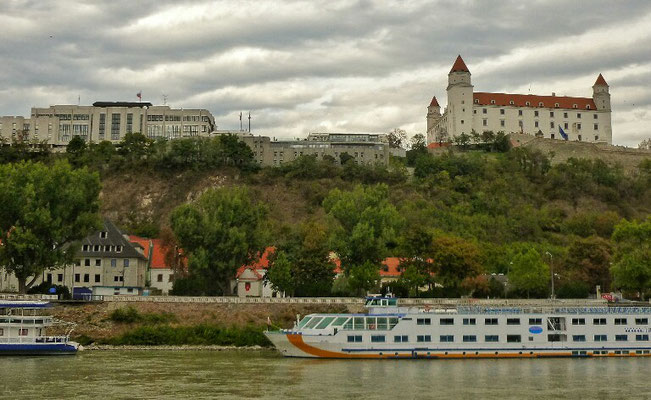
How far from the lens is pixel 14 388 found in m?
38.6

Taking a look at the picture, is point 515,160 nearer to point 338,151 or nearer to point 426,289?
point 338,151

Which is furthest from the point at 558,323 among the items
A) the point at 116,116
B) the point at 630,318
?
the point at 116,116

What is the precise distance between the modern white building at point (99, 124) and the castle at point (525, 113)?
167ft

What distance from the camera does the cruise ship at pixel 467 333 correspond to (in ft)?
182

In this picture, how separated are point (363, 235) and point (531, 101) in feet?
308

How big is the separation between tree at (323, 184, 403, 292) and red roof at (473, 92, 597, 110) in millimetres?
80754

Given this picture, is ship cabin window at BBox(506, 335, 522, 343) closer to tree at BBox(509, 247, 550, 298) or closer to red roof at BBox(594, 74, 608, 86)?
tree at BBox(509, 247, 550, 298)

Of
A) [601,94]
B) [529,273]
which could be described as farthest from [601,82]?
[529,273]

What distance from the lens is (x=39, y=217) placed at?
65.8 m

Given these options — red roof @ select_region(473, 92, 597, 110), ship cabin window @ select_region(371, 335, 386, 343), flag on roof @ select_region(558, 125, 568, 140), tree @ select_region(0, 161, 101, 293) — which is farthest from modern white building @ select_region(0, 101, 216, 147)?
ship cabin window @ select_region(371, 335, 386, 343)

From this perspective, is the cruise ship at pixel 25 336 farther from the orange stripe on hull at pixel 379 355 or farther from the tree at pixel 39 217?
the orange stripe on hull at pixel 379 355

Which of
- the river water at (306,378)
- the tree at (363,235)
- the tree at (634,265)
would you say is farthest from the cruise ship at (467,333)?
the tree at (363,235)

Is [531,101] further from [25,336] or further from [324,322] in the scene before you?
[25,336]

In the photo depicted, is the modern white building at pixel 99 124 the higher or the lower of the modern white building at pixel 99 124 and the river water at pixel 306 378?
the higher
